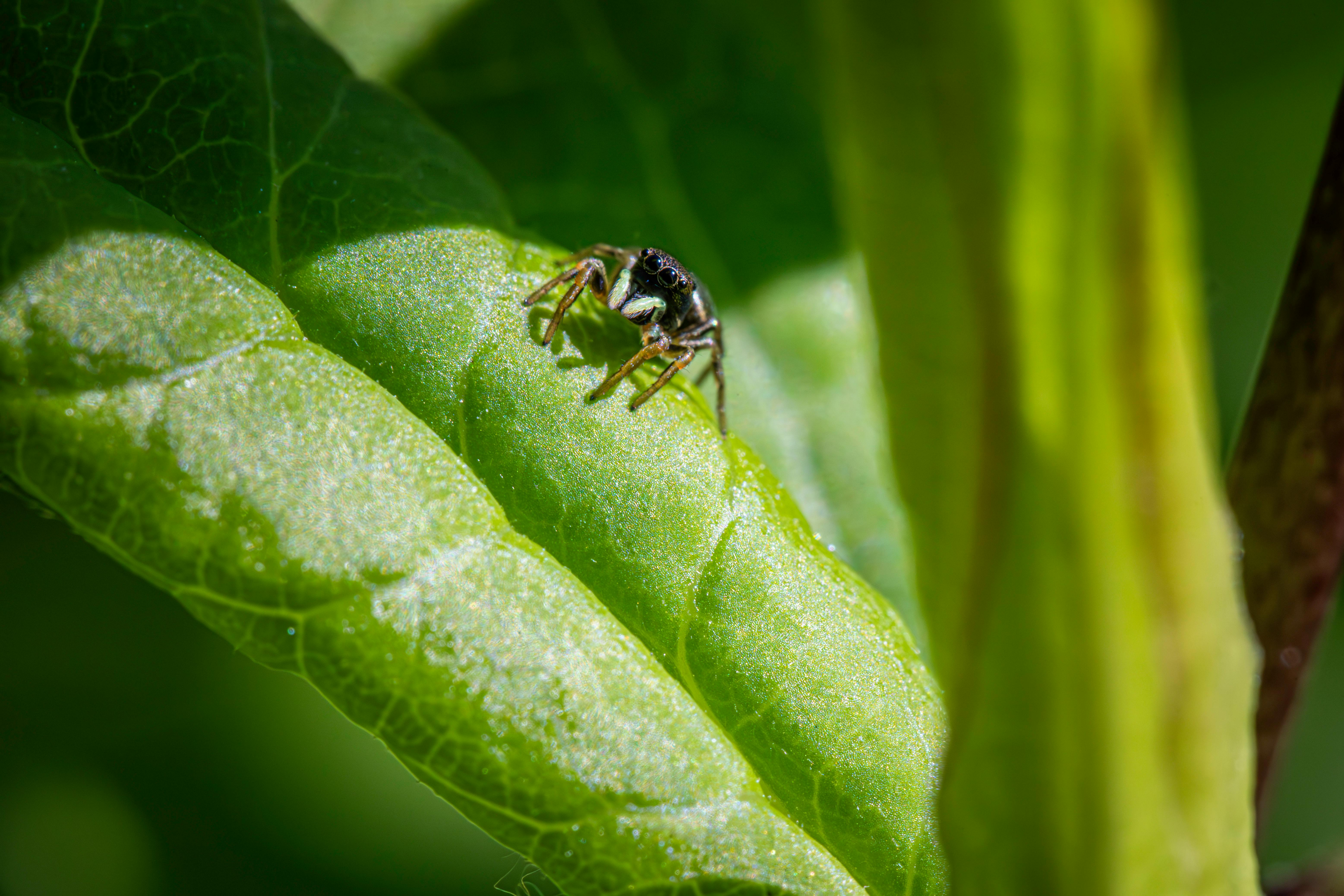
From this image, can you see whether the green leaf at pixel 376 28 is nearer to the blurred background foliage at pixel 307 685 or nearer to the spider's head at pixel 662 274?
the blurred background foliage at pixel 307 685

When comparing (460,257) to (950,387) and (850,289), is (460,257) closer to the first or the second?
(950,387)

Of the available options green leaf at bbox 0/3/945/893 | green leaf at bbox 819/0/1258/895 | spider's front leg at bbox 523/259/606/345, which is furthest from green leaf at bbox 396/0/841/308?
green leaf at bbox 819/0/1258/895

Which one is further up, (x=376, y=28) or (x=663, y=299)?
(x=376, y=28)

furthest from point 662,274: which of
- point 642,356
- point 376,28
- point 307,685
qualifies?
point 307,685

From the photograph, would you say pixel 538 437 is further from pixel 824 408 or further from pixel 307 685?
pixel 307 685

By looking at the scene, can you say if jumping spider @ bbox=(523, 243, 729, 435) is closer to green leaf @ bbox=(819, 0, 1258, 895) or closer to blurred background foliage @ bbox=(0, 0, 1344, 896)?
blurred background foliage @ bbox=(0, 0, 1344, 896)

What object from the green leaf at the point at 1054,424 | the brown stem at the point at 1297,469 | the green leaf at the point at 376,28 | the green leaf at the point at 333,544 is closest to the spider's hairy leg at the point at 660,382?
the green leaf at the point at 333,544
